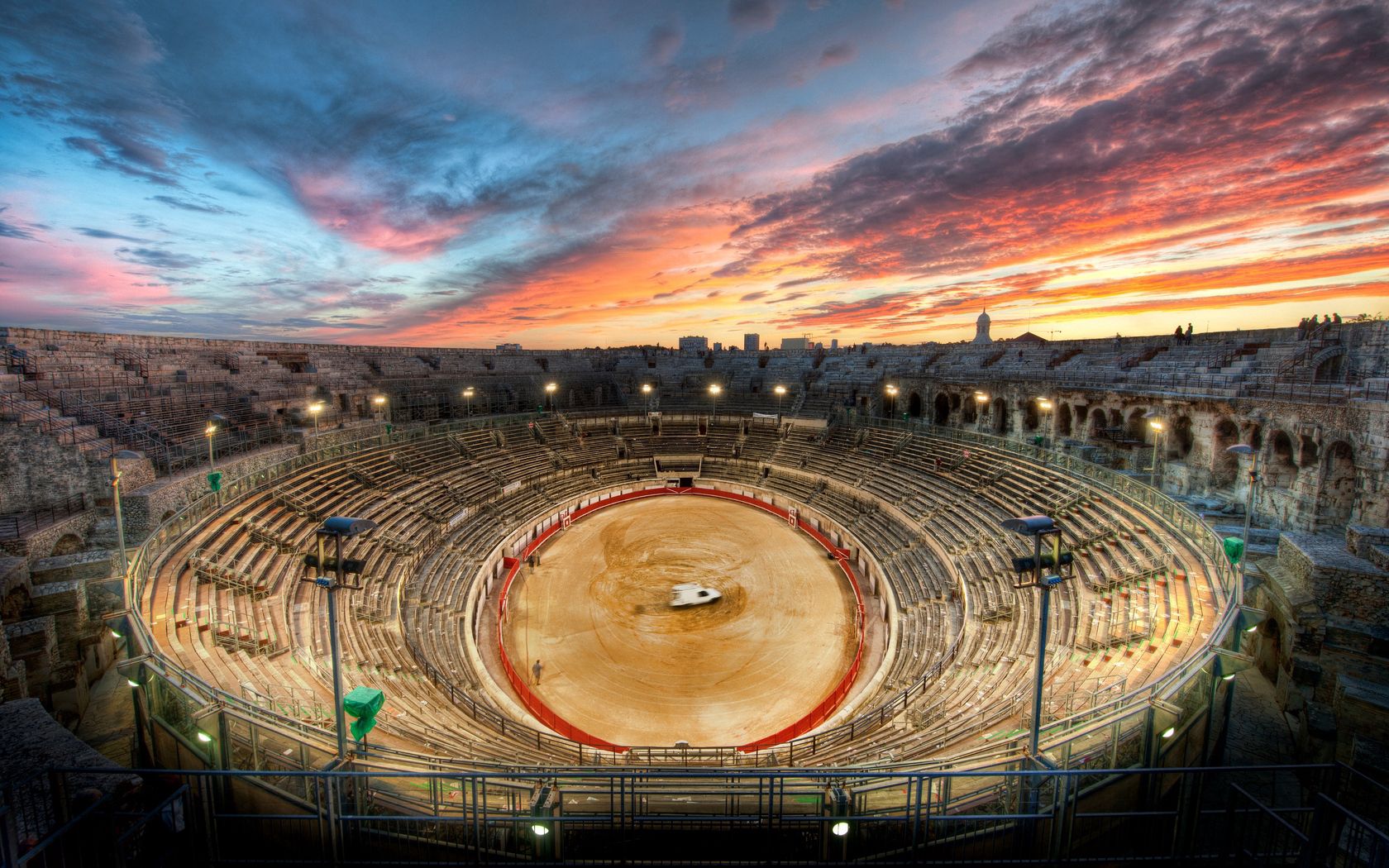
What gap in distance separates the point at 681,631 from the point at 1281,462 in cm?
2112

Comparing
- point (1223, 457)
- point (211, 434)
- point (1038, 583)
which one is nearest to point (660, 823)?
point (1038, 583)

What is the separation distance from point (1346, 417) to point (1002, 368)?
769 inches

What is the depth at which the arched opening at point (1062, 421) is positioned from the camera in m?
27.6

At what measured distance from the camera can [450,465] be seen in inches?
1192

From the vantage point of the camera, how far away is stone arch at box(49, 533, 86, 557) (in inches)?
573

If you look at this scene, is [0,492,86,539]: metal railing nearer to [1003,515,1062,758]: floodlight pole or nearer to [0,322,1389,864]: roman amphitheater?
[0,322,1389,864]: roman amphitheater

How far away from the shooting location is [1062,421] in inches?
1097

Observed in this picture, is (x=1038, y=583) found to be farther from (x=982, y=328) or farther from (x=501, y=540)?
(x=982, y=328)

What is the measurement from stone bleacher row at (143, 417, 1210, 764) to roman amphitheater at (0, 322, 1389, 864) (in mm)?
158

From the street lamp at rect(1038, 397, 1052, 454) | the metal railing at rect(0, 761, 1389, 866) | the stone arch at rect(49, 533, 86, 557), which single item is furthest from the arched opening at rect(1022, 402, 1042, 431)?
the stone arch at rect(49, 533, 86, 557)

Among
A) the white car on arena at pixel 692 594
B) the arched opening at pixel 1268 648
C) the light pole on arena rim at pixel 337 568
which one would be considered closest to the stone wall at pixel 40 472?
the light pole on arena rim at pixel 337 568

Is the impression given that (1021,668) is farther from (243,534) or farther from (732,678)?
(243,534)

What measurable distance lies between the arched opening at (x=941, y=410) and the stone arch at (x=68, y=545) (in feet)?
134

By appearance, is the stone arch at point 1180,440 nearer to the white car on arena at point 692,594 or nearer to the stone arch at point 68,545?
the white car on arena at point 692,594
